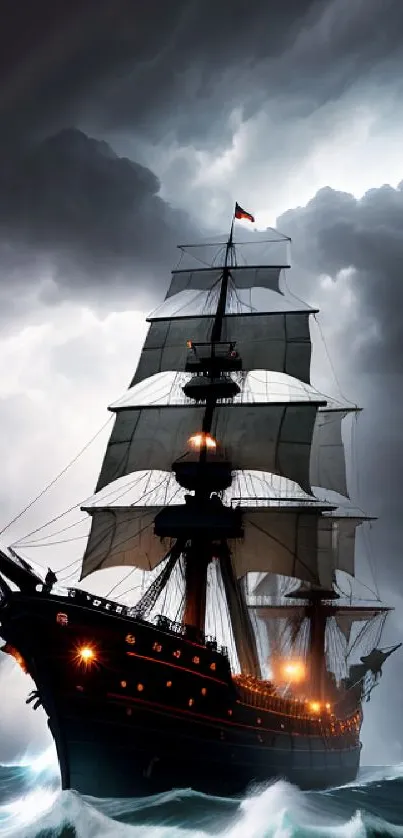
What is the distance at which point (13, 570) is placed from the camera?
88.5 ft

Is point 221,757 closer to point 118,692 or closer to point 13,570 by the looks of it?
point 118,692

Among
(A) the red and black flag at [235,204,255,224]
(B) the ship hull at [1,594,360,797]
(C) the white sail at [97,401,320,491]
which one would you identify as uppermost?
(A) the red and black flag at [235,204,255,224]

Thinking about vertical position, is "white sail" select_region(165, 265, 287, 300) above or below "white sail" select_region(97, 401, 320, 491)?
above

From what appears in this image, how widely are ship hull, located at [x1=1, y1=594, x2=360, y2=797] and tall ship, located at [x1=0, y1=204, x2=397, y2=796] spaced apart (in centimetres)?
5

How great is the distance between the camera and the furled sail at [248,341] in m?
48.6

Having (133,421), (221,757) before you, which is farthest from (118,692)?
(133,421)

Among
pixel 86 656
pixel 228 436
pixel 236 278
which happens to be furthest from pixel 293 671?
pixel 86 656

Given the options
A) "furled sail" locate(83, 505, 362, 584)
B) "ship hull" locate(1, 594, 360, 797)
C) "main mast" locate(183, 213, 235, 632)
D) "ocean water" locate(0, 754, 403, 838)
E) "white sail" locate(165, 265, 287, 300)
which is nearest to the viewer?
"ocean water" locate(0, 754, 403, 838)

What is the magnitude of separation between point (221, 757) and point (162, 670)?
4859mm

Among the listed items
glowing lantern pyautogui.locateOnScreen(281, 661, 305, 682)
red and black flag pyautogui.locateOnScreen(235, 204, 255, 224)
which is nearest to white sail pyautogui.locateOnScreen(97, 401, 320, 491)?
red and black flag pyautogui.locateOnScreen(235, 204, 255, 224)

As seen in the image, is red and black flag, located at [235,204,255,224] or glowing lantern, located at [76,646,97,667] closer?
glowing lantern, located at [76,646,97,667]

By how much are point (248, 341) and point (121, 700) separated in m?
30.3

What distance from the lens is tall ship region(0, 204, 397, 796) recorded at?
1009 inches

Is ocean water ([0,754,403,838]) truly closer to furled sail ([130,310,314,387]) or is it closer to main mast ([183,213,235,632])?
main mast ([183,213,235,632])
